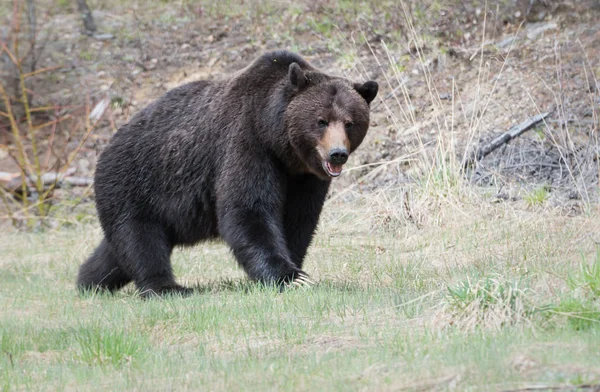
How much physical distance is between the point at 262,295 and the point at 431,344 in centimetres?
222

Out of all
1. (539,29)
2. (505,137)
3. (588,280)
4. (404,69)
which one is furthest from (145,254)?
(539,29)

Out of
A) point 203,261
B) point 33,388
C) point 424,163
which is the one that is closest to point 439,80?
point 424,163

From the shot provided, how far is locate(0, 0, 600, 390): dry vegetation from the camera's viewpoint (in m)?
4.86

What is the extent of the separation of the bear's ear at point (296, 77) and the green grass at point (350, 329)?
1692 millimetres

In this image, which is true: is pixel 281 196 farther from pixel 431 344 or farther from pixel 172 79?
pixel 172 79

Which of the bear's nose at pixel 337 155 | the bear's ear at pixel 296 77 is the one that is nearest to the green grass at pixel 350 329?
the bear's nose at pixel 337 155

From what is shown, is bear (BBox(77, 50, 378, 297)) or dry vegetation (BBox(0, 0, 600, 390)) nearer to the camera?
dry vegetation (BBox(0, 0, 600, 390))

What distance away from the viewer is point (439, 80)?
50.5ft

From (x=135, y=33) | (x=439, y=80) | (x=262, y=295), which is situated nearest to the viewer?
(x=262, y=295)

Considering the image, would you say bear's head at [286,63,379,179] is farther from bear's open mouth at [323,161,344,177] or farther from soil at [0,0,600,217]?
soil at [0,0,600,217]

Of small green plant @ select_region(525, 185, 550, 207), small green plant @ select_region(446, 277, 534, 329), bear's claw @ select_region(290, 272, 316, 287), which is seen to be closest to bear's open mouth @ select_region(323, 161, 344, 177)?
bear's claw @ select_region(290, 272, 316, 287)

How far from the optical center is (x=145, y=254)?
27.4 ft

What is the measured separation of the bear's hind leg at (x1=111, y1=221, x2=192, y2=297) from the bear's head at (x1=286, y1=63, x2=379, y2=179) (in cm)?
172

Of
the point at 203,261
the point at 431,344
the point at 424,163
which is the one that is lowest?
the point at 203,261
